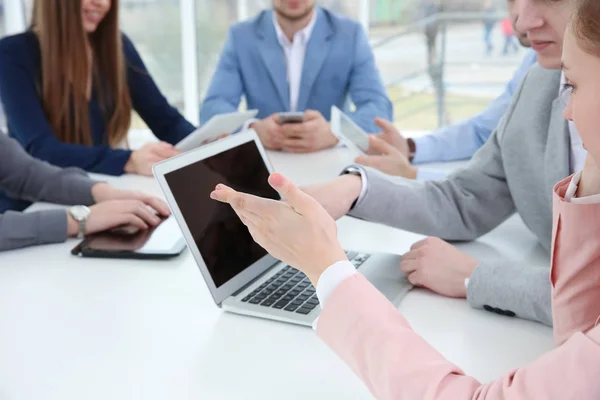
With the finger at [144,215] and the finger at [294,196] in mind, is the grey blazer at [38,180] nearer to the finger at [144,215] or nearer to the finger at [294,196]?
the finger at [144,215]

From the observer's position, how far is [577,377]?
1.81ft

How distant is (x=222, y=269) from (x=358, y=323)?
1.14 feet

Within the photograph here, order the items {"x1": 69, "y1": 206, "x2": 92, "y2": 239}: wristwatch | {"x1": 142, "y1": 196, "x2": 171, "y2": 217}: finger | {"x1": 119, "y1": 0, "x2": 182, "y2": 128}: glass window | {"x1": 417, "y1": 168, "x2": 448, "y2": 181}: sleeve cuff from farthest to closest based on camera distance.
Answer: {"x1": 119, "y1": 0, "x2": 182, "y2": 128}: glass window, {"x1": 417, "y1": 168, "x2": 448, "y2": 181}: sleeve cuff, {"x1": 142, "y1": 196, "x2": 171, "y2": 217}: finger, {"x1": 69, "y1": 206, "x2": 92, "y2": 239}: wristwatch

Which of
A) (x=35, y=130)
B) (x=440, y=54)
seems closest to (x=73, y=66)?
(x=35, y=130)

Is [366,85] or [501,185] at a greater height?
[501,185]

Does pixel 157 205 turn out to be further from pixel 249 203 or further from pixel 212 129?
pixel 249 203

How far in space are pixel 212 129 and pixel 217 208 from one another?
900 mm

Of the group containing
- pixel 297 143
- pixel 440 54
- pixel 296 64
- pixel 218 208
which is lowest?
pixel 440 54

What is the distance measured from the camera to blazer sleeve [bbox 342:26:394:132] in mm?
2496

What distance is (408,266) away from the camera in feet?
A: 3.50

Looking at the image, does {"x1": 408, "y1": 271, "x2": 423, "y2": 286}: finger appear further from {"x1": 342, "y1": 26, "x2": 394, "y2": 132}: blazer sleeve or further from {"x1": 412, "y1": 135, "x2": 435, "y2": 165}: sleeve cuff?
{"x1": 342, "y1": 26, "x2": 394, "y2": 132}: blazer sleeve

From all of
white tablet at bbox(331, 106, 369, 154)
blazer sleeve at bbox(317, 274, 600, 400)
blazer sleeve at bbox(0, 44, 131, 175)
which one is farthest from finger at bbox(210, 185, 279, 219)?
blazer sleeve at bbox(0, 44, 131, 175)

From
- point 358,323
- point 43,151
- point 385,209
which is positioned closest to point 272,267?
point 385,209

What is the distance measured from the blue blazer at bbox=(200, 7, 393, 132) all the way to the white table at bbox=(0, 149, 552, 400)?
61.9 inches
